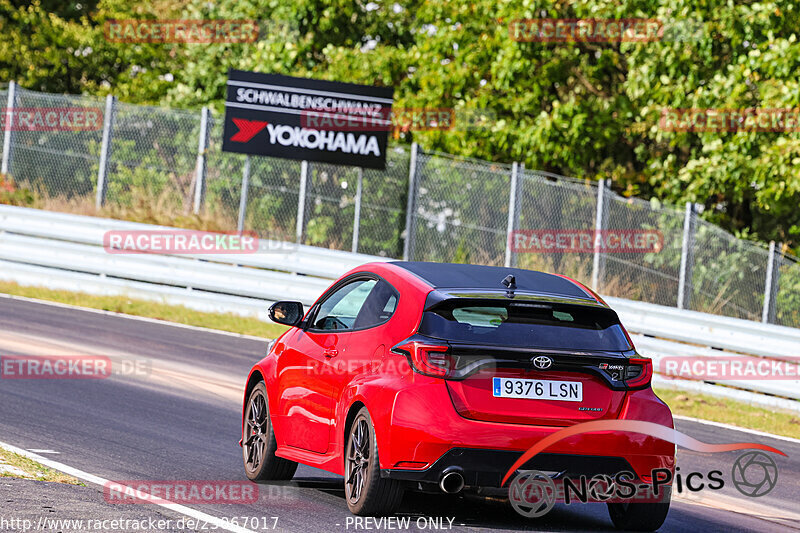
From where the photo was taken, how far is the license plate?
6.45m

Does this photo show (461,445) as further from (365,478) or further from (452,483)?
(365,478)

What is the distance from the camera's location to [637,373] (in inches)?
264

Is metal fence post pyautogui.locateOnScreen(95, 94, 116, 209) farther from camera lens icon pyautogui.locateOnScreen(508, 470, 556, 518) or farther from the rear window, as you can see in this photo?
→ camera lens icon pyautogui.locateOnScreen(508, 470, 556, 518)

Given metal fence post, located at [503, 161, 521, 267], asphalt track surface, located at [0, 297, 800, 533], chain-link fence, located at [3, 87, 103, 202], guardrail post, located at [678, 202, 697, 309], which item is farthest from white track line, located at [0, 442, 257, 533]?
chain-link fence, located at [3, 87, 103, 202]

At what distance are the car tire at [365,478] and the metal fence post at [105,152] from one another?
1638cm

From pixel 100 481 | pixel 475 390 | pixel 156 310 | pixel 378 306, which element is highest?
pixel 378 306

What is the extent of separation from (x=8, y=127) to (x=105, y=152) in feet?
8.23

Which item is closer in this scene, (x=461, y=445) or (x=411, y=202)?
(x=461, y=445)

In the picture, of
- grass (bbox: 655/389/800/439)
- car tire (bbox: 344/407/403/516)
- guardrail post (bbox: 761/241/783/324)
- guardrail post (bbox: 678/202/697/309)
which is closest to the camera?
car tire (bbox: 344/407/403/516)

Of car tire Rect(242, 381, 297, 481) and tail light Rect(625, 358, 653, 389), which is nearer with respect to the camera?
tail light Rect(625, 358, 653, 389)

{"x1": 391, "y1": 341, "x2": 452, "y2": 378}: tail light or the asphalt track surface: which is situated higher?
{"x1": 391, "y1": 341, "x2": 452, "y2": 378}: tail light

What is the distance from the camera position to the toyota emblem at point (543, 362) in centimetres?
645

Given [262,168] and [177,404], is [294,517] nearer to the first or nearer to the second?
[177,404]

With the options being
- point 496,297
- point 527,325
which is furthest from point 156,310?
point 527,325
